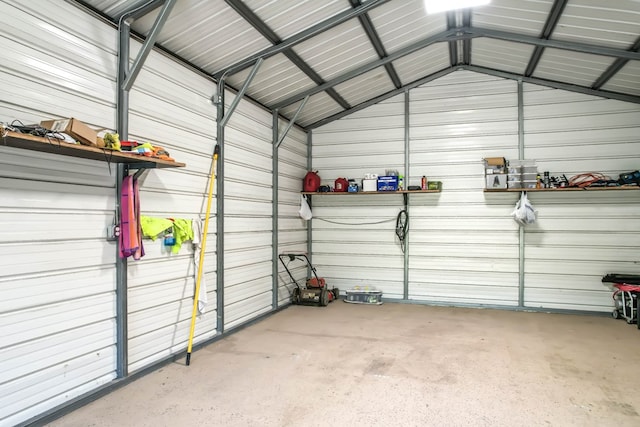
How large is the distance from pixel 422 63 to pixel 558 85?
7.06ft

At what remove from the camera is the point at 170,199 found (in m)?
3.95

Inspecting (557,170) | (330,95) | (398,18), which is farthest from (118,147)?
(557,170)

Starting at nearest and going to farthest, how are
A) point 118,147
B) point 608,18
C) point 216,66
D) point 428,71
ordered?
point 118,147 < point 608,18 < point 216,66 < point 428,71

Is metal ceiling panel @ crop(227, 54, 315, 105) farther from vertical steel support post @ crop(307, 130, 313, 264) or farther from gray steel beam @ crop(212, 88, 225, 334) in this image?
vertical steel support post @ crop(307, 130, 313, 264)

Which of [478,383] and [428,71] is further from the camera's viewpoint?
[428,71]

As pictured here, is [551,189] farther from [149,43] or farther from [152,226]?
[149,43]

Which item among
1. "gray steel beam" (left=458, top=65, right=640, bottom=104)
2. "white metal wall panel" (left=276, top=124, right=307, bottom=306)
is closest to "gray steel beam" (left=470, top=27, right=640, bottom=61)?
"gray steel beam" (left=458, top=65, right=640, bottom=104)

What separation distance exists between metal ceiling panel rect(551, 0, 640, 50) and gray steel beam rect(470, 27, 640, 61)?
2.6 inches

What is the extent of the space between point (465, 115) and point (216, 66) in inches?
165

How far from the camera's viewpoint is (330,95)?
6.36 m

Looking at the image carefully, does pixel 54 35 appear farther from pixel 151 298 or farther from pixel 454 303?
pixel 454 303

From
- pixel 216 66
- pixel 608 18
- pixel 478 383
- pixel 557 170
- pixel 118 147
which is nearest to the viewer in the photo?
pixel 118 147

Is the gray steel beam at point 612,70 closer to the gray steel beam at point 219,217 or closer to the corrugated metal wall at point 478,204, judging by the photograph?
the corrugated metal wall at point 478,204

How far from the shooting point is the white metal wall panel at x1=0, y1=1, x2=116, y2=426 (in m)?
2.60
